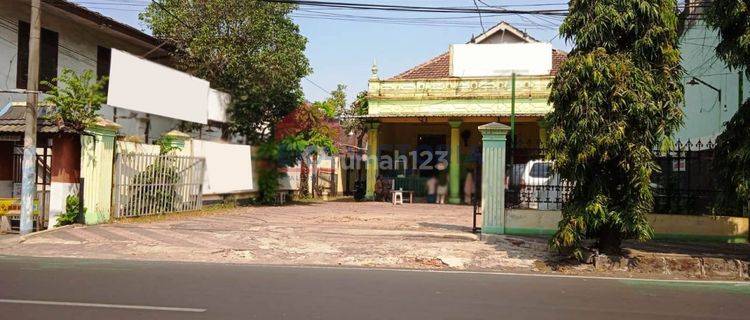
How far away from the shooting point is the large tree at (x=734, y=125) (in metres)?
8.73

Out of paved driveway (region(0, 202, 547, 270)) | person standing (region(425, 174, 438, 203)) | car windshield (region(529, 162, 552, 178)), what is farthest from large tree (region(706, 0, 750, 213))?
person standing (region(425, 174, 438, 203))

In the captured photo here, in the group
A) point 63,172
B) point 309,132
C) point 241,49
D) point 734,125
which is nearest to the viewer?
point 734,125

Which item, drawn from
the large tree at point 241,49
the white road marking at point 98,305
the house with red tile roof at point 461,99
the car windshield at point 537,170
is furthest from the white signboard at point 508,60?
the white road marking at point 98,305

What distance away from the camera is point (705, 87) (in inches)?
675

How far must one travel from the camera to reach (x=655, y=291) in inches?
308

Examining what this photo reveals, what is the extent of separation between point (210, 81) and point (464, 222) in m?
9.70

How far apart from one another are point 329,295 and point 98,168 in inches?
347

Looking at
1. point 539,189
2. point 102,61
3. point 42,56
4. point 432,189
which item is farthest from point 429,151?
point 42,56

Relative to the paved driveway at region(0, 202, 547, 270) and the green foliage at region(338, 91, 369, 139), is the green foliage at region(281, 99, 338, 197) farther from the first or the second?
the green foliage at region(338, 91, 369, 139)

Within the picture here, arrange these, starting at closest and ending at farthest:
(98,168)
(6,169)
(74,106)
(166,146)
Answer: (74,106)
(98,168)
(6,169)
(166,146)

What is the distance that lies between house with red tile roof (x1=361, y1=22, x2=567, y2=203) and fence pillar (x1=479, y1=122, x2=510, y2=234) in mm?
9417

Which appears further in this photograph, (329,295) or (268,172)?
(268,172)

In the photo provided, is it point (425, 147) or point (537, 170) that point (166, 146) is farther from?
point (425, 147)

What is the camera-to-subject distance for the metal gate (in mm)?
14312
